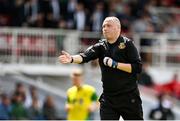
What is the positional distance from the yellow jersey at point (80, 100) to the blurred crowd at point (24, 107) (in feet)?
13.5

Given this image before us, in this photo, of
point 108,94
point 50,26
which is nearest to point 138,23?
point 50,26

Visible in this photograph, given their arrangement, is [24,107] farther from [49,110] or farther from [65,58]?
[65,58]

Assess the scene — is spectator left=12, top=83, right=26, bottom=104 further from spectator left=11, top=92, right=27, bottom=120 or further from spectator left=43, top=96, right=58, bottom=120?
spectator left=43, top=96, right=58, bottom=120

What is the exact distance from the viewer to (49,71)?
68.4 ft

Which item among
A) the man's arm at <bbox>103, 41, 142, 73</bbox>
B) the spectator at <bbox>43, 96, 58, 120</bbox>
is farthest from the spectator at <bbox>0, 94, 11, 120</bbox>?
the man's arm at <bbox>103, 41, 142, 73</bbox>

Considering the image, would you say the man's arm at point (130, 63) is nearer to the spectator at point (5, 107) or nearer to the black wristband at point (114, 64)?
the black wristband at point (114, 64)

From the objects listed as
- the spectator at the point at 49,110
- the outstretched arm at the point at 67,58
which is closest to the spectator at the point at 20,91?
the spectator at the point at 49,110

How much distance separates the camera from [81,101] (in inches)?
547

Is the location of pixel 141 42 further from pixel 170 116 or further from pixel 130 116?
pixel 130 116

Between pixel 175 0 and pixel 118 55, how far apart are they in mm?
15111

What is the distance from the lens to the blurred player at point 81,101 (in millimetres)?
13727

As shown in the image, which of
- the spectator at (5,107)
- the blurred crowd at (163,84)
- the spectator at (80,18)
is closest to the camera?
the spectator at (5,107)

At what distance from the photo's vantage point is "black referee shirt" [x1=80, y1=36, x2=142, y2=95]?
9.94 metres

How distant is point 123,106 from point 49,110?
8966 mm
